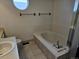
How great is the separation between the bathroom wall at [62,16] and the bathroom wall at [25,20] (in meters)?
0.24

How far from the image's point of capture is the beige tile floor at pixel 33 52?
249cm

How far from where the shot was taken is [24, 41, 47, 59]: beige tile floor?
8.17 feet

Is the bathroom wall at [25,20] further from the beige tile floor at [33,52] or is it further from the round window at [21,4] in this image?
the beige tile floor at [33,52]

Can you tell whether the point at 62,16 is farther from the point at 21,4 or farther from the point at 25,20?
the point at 21,4

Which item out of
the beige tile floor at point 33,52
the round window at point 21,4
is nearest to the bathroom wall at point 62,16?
the beige tile floor at point 33,52

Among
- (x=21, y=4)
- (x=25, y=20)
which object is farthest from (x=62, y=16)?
(x=21, y=4)

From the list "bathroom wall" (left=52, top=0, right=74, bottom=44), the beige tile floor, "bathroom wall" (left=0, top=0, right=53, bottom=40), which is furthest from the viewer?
"bathroom wall" (left=0, top=0, right=53, bottom=40)

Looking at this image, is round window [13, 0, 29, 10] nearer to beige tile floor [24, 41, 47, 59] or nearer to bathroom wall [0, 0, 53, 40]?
bathroom wall [0, 0, 53, 40]

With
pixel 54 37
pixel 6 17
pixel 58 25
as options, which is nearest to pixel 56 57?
pixel 54 37

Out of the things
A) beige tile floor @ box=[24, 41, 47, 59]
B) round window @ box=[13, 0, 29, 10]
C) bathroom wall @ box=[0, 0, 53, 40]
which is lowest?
beige tile floor @ box=[24, 41, 47, 59]

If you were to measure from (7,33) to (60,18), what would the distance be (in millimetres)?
1983

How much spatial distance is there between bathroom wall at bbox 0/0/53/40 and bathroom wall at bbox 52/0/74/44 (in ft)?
0.80

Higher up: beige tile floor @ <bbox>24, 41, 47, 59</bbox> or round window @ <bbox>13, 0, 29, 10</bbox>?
round window @ <bbox>13, 0, 29, 10</bbox>

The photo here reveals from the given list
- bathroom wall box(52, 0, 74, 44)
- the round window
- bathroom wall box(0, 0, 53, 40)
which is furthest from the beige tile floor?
the round window
